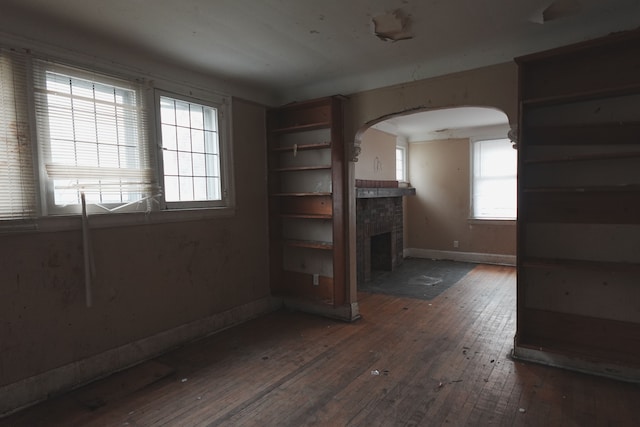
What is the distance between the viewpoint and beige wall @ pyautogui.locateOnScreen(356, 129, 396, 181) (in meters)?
6.04

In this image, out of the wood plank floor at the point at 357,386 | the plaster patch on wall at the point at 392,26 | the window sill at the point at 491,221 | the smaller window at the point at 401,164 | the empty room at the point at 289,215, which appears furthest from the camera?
the smaller window at the point at 401,164

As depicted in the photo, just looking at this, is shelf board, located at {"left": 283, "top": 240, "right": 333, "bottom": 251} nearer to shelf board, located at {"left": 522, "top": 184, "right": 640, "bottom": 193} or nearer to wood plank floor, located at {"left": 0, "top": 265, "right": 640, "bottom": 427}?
wood plank floor, located at {"left": 0, "top": 265, "right": 640, "bottom": 427}

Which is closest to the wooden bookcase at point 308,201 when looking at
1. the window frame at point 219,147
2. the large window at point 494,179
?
the window frame at point 219,147

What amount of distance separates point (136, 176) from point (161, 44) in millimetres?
1077

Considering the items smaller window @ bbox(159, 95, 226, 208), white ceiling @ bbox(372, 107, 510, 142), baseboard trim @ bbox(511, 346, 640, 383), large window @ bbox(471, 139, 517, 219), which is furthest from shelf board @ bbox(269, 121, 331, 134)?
large window @ bbox(471, 139, 517, 219)

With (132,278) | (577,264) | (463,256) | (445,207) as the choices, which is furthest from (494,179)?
(132,278)

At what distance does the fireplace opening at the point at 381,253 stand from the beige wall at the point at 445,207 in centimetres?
139

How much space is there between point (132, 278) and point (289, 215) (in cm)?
176

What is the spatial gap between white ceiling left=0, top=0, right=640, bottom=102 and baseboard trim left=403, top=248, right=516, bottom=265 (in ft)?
15.1

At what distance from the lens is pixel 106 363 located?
285 cm

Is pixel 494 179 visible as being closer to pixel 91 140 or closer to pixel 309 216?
pixel 309 216

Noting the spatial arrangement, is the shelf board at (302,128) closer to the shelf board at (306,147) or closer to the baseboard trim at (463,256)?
the shelf board at (306,147)

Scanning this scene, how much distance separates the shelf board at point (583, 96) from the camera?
2459 mm

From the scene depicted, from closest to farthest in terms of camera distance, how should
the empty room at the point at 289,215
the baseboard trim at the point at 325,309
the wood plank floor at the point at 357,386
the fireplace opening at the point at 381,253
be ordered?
the wood plank floor at the point at 357,386, the empty room at the point at 289,215, the baseboard trim at the point at 325,309, the fireplace opening at the point at 381,253
